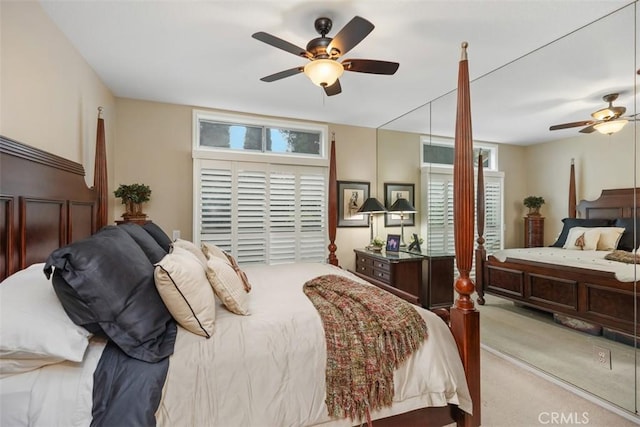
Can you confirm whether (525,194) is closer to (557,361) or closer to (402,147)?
(557,361)

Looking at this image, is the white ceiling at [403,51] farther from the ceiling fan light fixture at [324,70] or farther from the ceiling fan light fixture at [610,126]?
the ceiling fan light fixture at [324,70]

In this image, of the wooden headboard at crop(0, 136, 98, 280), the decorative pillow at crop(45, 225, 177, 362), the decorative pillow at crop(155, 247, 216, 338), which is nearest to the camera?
the decorative pillow at crop(45, 225, 177, 362)

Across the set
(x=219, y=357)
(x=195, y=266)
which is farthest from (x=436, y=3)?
(x=219, y=357)

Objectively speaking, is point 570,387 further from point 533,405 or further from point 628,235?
point 628,235

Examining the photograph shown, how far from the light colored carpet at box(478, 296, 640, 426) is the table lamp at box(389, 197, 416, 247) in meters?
1.53

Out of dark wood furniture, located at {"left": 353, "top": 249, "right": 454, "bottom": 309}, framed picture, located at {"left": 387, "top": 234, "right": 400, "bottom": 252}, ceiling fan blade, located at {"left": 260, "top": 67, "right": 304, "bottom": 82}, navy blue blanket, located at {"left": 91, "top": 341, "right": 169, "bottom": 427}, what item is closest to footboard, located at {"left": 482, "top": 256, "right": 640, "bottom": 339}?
dark wood furniture, located at {"left": 353, "top": 249, "right": 454, "bottom": 309}

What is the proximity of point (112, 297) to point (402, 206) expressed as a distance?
12.3ft

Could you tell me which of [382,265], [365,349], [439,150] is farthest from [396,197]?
[365,349]

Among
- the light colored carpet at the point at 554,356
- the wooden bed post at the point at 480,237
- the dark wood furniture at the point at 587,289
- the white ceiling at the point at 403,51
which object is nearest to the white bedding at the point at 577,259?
the dark wood furniture at the point at 587,289

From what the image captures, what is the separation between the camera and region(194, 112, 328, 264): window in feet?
12.4

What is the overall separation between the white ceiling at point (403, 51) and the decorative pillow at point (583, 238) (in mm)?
807

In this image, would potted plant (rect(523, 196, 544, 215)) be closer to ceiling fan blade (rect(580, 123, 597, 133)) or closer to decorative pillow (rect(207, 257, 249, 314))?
ceiling fan blade (rect(580, 123, 597, 133))

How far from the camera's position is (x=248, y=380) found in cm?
128

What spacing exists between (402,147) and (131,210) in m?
3.75
